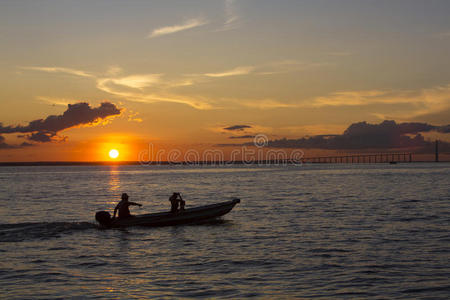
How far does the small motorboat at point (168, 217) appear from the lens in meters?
31.0

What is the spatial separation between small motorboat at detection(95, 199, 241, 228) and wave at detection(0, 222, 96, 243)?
5.59 ft

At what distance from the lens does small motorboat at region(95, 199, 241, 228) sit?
31.0m

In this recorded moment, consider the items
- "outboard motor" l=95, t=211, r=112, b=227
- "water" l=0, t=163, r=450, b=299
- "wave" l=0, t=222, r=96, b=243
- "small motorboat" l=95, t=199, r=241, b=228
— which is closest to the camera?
"water" l=0, t=163, r=450, b=299

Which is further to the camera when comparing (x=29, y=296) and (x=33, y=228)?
(x=33, y=228)

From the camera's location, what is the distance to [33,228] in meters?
30.6

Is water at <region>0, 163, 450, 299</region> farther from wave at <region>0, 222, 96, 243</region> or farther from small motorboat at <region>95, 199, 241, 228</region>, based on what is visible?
small motorboat at <region>95, 199, 241, 228</region>

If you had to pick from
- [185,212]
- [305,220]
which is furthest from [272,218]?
[185,212]

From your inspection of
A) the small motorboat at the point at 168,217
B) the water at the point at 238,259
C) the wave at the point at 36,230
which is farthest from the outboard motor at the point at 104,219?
the wave at the point at 36,230

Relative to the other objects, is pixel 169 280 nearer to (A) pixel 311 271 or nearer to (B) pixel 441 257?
(A) pixel 311 271

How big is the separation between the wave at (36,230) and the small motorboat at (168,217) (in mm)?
1705

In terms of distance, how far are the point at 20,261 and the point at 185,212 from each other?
13850 millimetres

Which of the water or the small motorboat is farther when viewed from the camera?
the small motorboat

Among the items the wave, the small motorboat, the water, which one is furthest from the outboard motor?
the wave

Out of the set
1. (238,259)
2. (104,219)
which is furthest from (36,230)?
(238,259)
